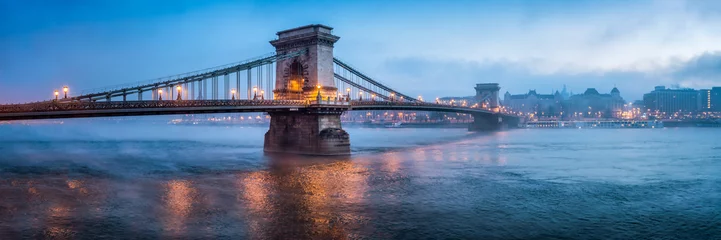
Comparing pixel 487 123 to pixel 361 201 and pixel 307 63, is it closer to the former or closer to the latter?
pixel 307 63

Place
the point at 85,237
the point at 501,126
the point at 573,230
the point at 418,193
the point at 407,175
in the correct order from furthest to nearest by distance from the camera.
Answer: the point at 501,126 < the point at 407,175 < the point at 418,193 < the point at 573,230 < the point at 85,237

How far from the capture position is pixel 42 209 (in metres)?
20.4

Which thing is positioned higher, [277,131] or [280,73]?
[280,73]

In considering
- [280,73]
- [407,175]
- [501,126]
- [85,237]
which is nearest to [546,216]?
[407,175]

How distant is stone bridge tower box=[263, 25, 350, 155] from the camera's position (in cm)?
4475

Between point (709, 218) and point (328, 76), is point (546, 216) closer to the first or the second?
point (709, 218)

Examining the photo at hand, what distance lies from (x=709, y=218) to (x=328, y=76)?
112 feet

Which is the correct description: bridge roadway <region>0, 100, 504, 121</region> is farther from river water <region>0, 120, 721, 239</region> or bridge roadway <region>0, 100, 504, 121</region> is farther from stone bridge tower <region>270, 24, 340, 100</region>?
river water <region>0, 120, 721, 239</region>

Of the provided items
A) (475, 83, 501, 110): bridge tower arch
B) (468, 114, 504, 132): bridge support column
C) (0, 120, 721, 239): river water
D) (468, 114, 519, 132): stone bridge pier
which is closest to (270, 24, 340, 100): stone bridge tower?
(0, 120, 721, 239): river water

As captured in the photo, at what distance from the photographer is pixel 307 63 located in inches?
1869

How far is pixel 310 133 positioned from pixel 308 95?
4150 millimetres

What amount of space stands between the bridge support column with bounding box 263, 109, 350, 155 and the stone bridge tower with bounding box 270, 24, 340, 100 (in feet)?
7.96

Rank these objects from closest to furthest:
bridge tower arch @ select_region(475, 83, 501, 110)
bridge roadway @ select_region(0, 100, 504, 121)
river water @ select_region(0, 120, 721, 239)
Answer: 1. river water @ select_region(0, 120, 721, 239)
2. bridge roadway @ select_region(0, 100, 504, 121)
3. bridge tower arch @ select_region(475, 83, 501, 110)

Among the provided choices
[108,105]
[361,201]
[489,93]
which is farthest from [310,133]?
[489,93]
